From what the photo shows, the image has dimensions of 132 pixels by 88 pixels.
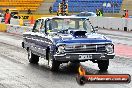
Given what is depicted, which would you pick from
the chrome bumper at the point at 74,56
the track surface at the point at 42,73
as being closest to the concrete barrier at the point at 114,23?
the track surface at the point at 42,73

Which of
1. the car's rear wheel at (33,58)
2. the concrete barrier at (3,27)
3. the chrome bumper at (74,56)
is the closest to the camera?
the chrome bumper at (74,56)

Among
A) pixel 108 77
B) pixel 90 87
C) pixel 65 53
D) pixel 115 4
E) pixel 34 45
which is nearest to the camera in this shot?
→ pixel 108 77

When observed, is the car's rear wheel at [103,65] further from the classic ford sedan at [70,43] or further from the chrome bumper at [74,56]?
the chrome bumper at [74,56]

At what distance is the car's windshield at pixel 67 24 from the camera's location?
12746mm

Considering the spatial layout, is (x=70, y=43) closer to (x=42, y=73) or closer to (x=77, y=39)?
(x=77, y=39)

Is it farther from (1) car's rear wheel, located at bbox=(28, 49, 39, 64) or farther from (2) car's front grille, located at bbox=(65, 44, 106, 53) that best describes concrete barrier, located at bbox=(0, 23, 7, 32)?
(2) car's front grille, located at bbox=(65, 44, 106, 53)

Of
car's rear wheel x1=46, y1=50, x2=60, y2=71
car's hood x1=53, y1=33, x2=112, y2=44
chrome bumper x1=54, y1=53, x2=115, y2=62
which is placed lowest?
car's rear wheel x1=46, y1=50, x2=60, y2=71

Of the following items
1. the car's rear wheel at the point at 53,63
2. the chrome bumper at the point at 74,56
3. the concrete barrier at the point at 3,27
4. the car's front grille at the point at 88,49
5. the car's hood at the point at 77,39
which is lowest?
the concrete barrier at the point at 3,27

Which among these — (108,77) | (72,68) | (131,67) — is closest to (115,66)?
(131,67)

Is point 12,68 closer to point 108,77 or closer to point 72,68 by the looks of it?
point 72,68

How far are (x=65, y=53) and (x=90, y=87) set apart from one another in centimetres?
245

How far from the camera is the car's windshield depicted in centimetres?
1275

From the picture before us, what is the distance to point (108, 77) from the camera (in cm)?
464

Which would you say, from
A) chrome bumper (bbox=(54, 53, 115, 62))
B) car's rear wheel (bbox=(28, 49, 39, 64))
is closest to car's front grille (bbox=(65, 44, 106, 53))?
chrome bumper (bbox=(54, 53, 115, 62))
